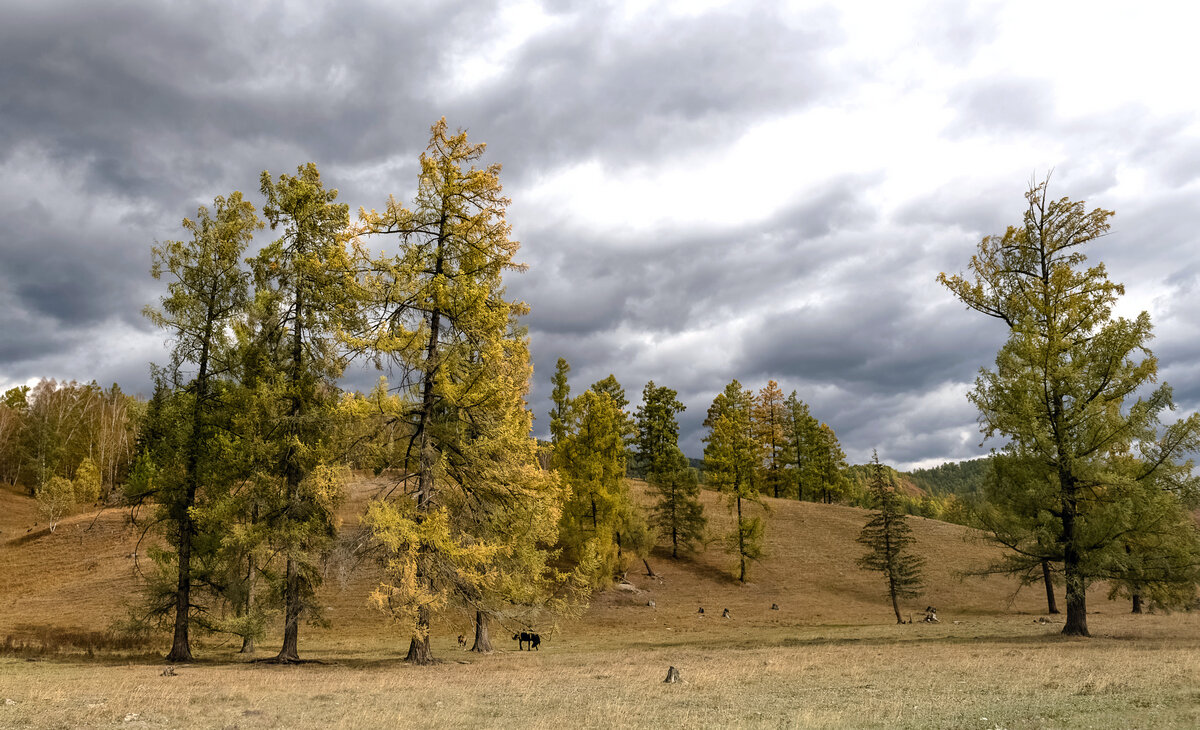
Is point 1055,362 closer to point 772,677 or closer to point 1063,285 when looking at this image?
point 1063,285

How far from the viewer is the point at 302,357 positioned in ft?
72.3

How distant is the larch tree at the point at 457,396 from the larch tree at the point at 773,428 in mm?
58566

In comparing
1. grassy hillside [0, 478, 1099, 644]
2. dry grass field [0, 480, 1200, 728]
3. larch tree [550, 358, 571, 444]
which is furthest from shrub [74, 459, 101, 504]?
larch tree [550, 358, 571, 444]

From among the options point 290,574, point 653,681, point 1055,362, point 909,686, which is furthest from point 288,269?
point 1055,362

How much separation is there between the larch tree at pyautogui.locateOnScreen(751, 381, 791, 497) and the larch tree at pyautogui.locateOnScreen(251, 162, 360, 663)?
199 ft

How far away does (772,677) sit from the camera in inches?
661

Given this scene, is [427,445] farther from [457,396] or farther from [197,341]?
[197,341]

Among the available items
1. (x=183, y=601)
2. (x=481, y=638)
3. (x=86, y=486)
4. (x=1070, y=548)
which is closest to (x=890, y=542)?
(x=1070, y=548)

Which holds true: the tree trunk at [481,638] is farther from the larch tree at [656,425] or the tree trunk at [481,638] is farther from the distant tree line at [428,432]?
the larch tree at [656,425]

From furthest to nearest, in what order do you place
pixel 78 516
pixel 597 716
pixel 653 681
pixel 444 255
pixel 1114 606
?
pixel 78 516 → pixel 1114 606 → pixel 444 255 → pixel 653 681 → pixel 597 716

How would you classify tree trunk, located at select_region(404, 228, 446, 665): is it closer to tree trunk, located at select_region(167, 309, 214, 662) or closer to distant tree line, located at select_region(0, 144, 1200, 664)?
distant tree line, located at select_region(0, 144, 1200, 664)

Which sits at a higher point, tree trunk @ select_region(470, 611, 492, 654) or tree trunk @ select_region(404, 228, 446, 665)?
tree trunk @ select_region(404, 228, 446, 665)

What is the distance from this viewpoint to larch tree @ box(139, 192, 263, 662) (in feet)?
70.4

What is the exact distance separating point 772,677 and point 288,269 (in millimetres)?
19008
